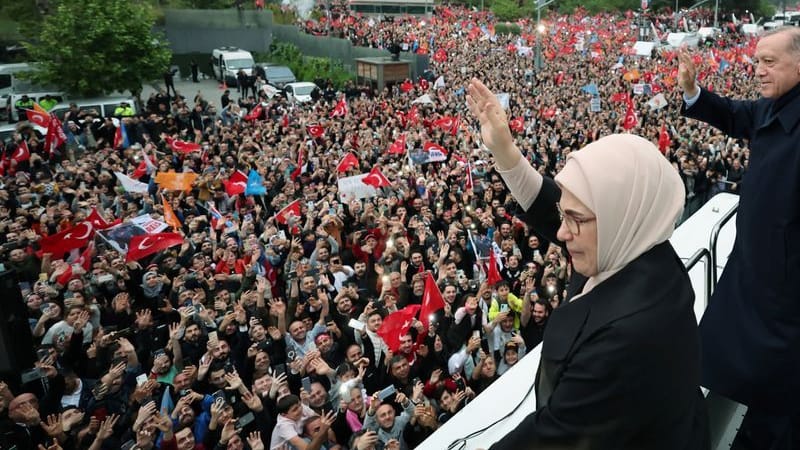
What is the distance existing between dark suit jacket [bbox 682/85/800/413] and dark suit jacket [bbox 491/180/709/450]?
79 cm

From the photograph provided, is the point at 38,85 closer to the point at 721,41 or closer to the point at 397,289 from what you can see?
the point at 397,289

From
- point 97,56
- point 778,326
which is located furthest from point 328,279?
point 97,56

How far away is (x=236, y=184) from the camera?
10273 mm

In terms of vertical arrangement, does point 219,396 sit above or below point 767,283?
below

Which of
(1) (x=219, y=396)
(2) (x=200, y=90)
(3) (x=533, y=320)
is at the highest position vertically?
(1) (x=219, y=396)

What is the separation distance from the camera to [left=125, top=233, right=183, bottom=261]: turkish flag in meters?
7.30

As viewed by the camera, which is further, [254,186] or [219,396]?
[254,186]

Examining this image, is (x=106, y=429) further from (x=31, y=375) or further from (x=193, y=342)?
(x=193, y=342)

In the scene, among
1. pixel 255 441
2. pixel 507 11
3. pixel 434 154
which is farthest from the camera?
pixel 507 11

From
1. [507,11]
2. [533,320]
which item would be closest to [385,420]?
[533,320]

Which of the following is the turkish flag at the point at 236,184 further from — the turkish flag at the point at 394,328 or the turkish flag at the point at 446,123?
the turkish flag at the point at 446,123

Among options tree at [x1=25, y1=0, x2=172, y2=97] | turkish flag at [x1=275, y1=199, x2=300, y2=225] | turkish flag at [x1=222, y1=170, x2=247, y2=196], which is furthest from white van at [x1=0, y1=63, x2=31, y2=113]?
turkish flag at [x1=275, y1=199, x2=300, y2=225]

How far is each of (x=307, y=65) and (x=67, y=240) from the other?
2619 cm

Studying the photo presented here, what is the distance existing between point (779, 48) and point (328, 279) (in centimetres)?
582
